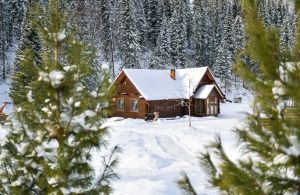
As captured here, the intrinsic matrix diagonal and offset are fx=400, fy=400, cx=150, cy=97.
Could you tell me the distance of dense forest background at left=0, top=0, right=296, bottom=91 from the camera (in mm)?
65188

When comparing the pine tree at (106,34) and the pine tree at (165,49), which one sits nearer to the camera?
the pine tree at (165,49)

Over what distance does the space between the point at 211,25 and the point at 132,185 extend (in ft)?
254

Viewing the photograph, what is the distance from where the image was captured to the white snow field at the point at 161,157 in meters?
15.7

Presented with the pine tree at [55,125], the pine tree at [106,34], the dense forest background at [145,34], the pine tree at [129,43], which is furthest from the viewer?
the pine tree at [106,34]

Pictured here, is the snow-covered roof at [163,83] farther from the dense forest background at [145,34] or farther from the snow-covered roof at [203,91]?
the dense forest background at [145,34]

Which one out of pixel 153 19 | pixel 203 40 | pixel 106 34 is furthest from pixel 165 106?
pixel 153 19

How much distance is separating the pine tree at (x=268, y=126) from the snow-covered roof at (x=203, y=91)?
125ft

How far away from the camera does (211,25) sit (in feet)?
293

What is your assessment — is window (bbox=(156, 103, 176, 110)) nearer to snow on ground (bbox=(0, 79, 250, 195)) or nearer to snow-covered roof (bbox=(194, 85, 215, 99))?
snow-covered roof (bbox=(194, 85, 215, 99))

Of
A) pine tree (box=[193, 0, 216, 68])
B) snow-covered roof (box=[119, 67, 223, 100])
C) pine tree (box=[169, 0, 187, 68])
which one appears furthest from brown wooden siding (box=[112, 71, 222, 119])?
pine tree (box=[193, 0, 216, 68])

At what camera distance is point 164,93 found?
4206cm

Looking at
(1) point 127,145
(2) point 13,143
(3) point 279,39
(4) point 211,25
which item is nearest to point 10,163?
(2) point 13,143

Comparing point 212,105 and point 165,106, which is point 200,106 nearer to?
point 212,105

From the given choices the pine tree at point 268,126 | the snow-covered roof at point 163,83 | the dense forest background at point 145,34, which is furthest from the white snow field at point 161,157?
the dense forest background at point 145,34
